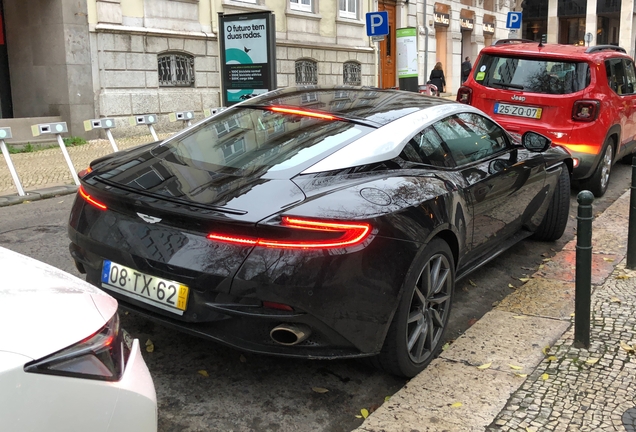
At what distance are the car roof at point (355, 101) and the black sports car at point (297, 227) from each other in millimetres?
26

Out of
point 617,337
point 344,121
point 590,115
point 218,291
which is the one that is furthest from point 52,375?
point 590,115

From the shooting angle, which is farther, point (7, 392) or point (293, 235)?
point (293, 235)

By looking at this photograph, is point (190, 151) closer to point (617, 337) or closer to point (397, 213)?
point (397, 213)

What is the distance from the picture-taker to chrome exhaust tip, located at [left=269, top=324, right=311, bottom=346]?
2975 mm

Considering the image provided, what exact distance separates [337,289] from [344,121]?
4.10 ft

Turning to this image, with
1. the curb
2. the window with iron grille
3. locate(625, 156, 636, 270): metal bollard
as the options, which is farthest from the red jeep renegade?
the window with iron grille

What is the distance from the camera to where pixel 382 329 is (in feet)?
10.4

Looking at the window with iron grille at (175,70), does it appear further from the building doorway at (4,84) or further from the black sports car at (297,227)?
the black sports car at (297,227)

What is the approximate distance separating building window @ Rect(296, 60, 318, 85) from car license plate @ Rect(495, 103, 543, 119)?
38.4 ft

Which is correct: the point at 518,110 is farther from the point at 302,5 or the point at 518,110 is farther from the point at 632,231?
the point at 302,5

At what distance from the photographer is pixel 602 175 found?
27.8 feet

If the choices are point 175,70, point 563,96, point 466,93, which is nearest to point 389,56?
point 175,70

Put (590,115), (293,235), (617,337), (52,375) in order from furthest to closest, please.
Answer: (590,115), (617,337), (293,235), (52,375)

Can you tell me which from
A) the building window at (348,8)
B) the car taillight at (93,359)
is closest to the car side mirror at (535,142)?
the car taillight at (93,359)
